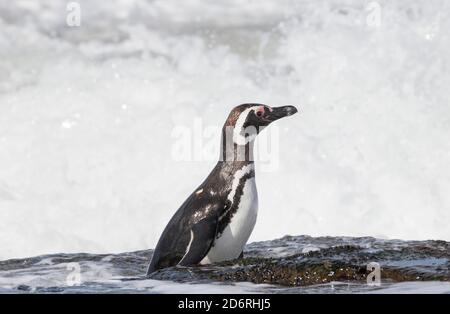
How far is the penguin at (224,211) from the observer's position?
306 inches

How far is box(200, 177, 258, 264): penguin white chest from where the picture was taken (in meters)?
7.88

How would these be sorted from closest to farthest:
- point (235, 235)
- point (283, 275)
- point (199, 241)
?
point (283, 275) < point (199, 241) < point (235, 235)

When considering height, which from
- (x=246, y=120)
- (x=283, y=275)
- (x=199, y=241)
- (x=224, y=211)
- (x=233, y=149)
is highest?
(x=246, y=120)

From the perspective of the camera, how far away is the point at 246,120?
8.38 meters

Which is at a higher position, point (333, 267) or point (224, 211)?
point (224, 211)

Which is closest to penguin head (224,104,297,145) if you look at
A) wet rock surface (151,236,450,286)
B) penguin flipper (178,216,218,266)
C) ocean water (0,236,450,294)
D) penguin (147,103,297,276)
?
penguin (147,103,297,276)

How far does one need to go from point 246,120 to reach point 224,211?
106cm

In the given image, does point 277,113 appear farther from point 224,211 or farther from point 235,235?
point 235,235

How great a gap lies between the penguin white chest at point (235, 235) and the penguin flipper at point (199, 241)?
0.35 ft

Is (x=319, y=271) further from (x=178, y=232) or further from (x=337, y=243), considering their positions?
(x=337, y=243)

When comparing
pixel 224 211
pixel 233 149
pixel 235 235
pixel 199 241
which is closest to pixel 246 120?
pixel 233 149

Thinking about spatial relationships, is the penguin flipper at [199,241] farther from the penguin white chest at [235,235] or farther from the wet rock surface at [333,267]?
the wet rock surface at [333,267]

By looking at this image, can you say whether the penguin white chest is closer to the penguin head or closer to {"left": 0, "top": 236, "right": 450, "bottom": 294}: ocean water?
{"left": 0, "top": 236, "right": 450, "bottom": 294}: ocean water
